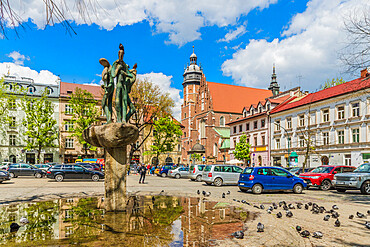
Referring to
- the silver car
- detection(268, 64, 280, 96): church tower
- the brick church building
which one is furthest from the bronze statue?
detection(268, 64, 280, 96): church tower

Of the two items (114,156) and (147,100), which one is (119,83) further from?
(147,100)

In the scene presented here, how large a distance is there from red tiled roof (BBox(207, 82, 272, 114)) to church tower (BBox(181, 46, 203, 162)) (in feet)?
38.9

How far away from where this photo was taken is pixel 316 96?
40781 mm

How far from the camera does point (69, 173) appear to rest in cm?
2492

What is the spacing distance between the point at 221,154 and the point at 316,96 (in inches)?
1150

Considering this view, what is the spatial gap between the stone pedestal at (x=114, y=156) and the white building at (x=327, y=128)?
26507mm

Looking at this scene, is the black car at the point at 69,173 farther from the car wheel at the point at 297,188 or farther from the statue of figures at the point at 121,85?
the statue of figures at the point at 121,85

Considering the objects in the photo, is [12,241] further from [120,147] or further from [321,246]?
[321,246]

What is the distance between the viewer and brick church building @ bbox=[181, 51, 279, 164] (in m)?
70.3

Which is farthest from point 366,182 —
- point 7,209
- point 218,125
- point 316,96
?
point 218,125

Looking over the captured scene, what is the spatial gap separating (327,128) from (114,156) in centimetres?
3467

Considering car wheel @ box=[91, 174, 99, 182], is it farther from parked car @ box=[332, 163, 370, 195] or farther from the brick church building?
the brick church building

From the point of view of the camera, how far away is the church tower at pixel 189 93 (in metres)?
88.1

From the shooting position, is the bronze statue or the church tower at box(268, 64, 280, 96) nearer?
the bronze statue
